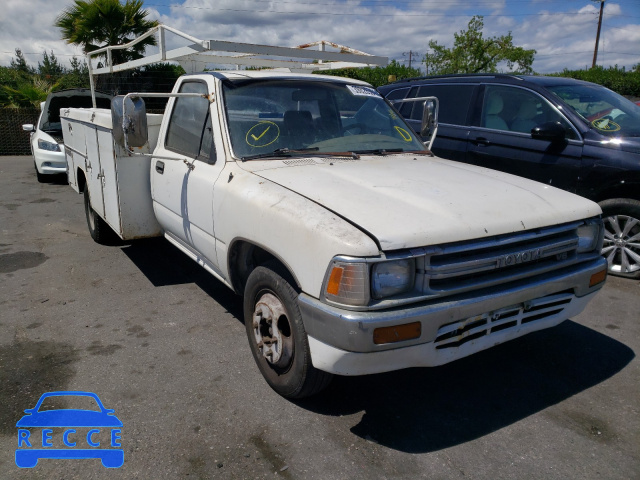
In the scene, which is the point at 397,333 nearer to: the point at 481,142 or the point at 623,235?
the point at 623,235

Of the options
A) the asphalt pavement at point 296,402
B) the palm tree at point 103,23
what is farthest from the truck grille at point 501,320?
the palm tree at point 103,23

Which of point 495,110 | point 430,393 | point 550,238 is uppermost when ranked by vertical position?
point 495,110

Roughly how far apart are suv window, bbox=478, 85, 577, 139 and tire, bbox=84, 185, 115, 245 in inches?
180

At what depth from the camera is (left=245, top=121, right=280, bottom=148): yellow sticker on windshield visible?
371cm

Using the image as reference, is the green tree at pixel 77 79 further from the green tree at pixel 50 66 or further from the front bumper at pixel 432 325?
the front bumper at pixel 432 325

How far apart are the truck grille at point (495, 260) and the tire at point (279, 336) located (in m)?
0.74

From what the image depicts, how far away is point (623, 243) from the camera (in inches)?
203

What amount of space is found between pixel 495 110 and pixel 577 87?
35.6 inches

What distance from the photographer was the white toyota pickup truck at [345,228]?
8.22ft

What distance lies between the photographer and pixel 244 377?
3.43 m

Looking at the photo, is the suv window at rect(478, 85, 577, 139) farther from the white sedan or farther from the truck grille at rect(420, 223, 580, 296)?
the white sedan

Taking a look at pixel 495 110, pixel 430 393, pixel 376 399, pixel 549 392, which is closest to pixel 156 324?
pixel 376 399

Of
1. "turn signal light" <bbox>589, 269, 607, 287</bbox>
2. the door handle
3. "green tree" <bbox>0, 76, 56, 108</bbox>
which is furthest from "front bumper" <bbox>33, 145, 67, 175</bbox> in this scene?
"turn signal light" <bbox>589, 269, 607, 287</bbox>

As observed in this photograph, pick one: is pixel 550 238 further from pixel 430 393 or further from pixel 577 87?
pixel 577 87
